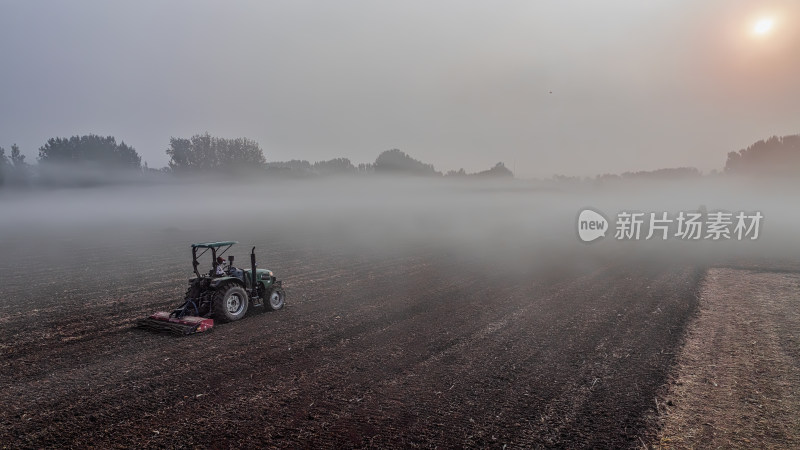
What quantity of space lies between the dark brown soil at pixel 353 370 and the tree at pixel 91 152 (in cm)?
8030

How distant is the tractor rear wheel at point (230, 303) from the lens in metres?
11.0

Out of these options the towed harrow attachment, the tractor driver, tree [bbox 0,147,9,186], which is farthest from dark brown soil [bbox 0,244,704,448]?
tree [bbox 0,147,9,186]

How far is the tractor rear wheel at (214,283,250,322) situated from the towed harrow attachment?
362mm

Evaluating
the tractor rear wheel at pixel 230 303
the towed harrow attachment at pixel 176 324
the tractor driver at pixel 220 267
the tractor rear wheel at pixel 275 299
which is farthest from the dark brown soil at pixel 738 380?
the tractor driver at pixel 220 267

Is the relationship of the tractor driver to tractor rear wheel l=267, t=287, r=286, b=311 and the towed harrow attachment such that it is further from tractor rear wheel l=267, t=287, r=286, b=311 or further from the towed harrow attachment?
tractor rear wheel l=267, t=287, r=286, b=311

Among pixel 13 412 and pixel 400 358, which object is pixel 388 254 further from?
pixel 13 412

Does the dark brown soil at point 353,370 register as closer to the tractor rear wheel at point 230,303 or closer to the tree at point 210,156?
the tractor rear wheel at point 230,303

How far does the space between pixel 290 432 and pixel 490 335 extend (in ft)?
18.0

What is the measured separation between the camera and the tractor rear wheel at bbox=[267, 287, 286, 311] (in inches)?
490

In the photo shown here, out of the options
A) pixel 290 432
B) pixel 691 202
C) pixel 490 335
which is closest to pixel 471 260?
pixel 490 335

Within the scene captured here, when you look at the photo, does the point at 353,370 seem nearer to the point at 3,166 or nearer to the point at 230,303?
the point at 230,303

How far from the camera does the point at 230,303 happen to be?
11406 mm

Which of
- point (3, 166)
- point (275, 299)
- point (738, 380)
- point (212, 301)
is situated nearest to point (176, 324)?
point (212, 301)

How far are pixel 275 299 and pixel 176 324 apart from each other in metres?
2.82
